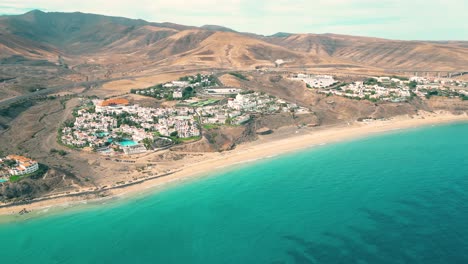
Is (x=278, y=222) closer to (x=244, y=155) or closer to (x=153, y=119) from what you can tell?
(x=244, y=155)

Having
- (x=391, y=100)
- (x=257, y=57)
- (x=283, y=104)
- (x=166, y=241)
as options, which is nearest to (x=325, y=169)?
(x=166, y=241)

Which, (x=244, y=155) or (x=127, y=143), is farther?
(x=127, y=143)

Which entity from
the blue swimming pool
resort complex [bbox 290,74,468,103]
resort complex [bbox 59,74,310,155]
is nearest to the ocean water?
resort complex [bbox 59,74,310,155]

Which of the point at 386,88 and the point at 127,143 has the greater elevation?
the point at 386,88

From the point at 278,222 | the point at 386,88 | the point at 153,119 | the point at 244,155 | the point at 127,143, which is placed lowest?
the point at 278,222

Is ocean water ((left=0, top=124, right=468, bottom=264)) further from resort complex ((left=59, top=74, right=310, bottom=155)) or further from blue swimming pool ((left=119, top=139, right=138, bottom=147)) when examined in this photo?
blue swimming pool ((left=119, top=139, right=138, bottom=147))

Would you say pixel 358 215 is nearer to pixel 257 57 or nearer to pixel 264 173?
pixel 264 173

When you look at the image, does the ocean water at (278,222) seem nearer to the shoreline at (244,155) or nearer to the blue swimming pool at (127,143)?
the shoreline at (244,155)

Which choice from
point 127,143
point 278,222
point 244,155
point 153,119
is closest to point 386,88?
point 244,155
